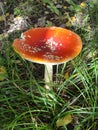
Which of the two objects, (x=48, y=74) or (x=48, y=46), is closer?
(x=48, y=46)

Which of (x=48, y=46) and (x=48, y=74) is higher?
(x=48, y=46)

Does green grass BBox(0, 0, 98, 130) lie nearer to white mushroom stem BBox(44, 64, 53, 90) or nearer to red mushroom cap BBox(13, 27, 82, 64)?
white mushroom stem BBox(44, 64, 53, 90)

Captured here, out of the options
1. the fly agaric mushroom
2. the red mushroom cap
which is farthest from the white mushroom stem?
the red mushroom cap

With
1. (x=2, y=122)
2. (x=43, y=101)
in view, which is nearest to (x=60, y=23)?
(x=43, y=101)

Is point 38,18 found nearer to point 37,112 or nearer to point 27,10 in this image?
point 27,10

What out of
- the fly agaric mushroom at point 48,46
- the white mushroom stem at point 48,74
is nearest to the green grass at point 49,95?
the white mushroom stem at point 48,74

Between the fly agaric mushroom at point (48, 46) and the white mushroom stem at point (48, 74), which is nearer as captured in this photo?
the fly agaric mushroom at point (48, 46)

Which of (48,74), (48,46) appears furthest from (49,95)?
(48,46)

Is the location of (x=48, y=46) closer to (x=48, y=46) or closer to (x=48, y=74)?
(x=48, y=46)

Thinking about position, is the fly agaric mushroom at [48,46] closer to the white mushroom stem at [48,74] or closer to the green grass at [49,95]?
the white mushroom stem at [48,74]
